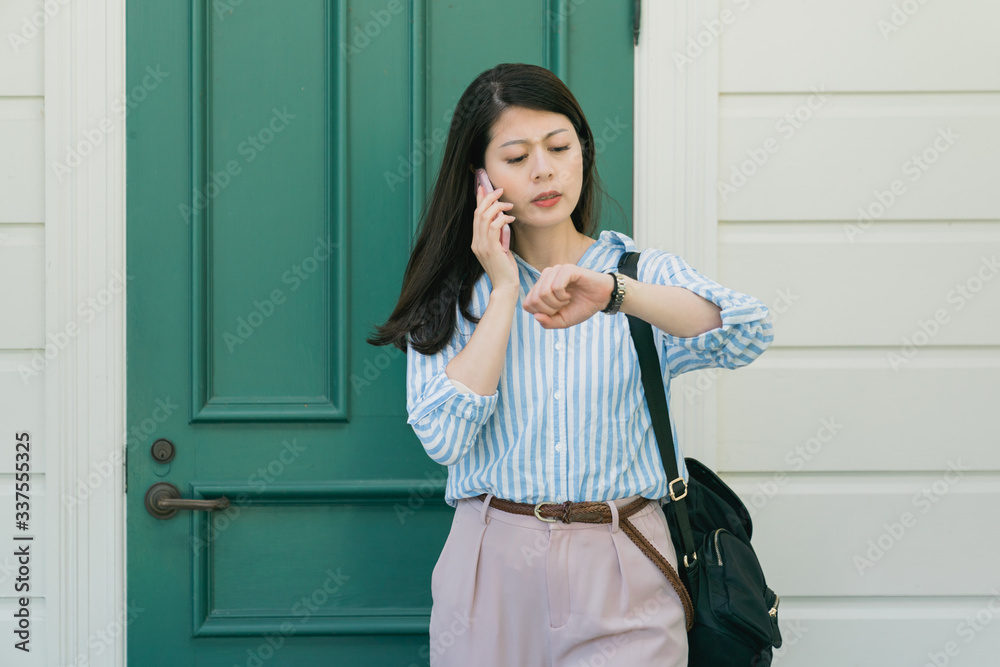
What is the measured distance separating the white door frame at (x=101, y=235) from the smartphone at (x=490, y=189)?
0.61m

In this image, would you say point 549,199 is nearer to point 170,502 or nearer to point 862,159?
point 862,159

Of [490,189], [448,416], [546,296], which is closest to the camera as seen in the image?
[546,296]

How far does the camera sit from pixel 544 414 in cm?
147

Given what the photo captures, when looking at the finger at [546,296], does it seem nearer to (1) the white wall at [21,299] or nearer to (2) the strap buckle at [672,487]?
(2) the strap buckle at [672,487]

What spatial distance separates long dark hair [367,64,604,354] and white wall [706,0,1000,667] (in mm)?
664

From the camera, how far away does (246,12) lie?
6.78ft

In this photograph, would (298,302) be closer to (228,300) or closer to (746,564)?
(228,300)

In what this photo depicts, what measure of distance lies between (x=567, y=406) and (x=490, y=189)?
0.44 metres

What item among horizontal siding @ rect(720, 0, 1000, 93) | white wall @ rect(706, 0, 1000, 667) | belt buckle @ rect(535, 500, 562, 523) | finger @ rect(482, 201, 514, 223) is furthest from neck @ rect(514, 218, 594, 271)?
horizontal siding @ rect(720, 0, 1000, 93)

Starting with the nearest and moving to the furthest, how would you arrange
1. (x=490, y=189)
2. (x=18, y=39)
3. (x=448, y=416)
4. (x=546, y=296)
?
(x=546, y=296), (x=448, y=416), (x=490, y=189), (x=18, y=39)

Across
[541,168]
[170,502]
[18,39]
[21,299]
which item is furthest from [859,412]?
[18,39]

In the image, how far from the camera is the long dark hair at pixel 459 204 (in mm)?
1524

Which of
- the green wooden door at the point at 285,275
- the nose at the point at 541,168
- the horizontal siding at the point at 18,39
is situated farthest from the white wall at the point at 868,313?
the horizontal siding at the point at 18,39

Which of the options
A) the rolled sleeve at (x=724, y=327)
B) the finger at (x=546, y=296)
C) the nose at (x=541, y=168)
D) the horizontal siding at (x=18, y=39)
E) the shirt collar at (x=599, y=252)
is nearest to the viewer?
the finger at (x=546, y=296)
